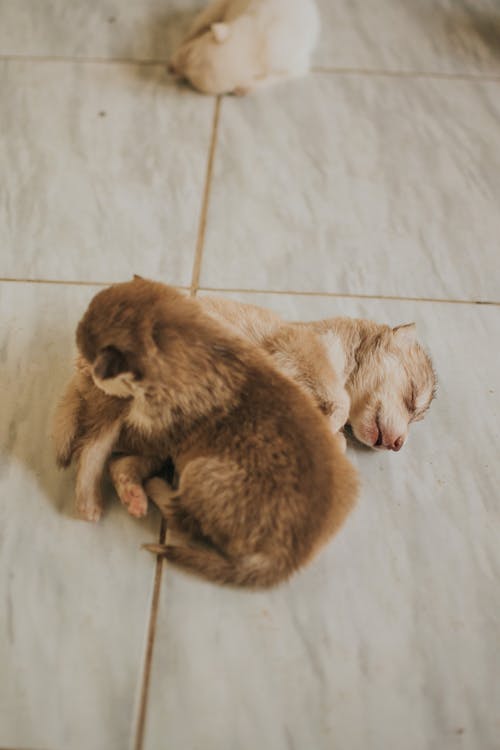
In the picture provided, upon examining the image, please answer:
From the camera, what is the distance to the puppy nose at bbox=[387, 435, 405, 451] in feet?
4.45

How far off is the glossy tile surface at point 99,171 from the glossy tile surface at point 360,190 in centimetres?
10

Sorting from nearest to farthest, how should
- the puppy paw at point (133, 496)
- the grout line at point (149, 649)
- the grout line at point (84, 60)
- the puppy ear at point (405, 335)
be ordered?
the grout line at point (149, 649)
the puppy paw at point (133, 496)
the puppy ear at point (405, 335)
the grout line at point (84, 60)

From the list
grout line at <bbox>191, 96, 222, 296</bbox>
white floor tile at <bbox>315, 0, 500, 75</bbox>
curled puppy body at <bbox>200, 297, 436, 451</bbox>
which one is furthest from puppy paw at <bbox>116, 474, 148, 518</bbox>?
white floor tile at <bbox>315, 0, 500, 75</bbox>

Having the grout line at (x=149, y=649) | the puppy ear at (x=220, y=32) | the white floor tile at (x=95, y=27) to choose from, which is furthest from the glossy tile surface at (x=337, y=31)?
the grout line at (x=149, y=649)

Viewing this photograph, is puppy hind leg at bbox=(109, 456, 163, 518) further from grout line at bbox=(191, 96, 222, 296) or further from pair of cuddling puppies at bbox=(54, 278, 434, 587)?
grout line at bbox=(191, 96, 222, 296)

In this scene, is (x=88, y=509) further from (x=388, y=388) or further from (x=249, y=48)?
(x=249, y=48)

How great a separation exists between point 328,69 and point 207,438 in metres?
1.64

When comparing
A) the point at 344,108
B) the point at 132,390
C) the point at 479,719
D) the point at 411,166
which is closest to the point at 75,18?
the point at 344,108

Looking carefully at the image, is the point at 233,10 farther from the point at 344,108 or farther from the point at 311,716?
the point at 311,716

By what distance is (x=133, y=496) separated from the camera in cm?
122

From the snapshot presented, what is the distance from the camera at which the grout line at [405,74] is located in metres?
2.25

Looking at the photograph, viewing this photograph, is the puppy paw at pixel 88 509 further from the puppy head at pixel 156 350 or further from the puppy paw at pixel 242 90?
the puppy paw at pixel 242 90

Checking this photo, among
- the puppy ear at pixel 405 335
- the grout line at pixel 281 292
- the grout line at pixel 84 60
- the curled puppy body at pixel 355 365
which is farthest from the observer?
the grout line at pixel 84 60

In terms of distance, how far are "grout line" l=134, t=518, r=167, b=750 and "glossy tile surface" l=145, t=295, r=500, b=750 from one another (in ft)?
0.04
